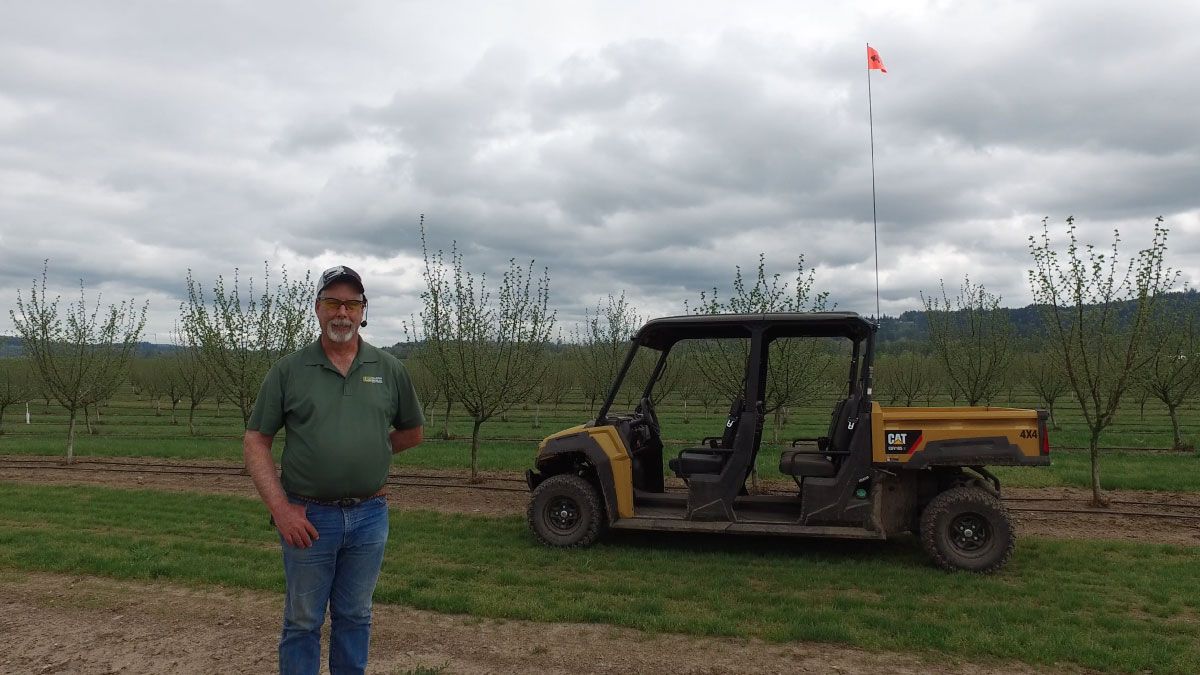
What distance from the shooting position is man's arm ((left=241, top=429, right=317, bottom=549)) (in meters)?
2.77

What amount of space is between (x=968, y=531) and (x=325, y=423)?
544 centimetres

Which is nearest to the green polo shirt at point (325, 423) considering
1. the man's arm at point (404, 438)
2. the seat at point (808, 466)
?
the man's arm at point (404, 438)

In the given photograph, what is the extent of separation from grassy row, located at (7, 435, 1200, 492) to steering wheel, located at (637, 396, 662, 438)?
501 centimetres

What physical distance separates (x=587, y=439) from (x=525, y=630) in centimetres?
236

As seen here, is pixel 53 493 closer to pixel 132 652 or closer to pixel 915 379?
pixel 132 652

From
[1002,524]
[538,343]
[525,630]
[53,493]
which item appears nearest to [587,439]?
[525,630]

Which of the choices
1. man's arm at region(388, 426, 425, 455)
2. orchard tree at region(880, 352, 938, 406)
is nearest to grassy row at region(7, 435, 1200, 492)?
man's arm at region(388, 426, 425, 455)

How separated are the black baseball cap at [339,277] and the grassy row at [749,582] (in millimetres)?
2875

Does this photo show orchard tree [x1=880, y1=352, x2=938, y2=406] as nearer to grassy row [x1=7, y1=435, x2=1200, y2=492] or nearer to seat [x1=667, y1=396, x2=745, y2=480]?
grassy row [x1=7, y1=435, x2=1200, y2=492]

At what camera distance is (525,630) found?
15.4ft

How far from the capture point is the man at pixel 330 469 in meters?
2.85

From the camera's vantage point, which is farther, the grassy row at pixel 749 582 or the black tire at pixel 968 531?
the black tire at pixel 968 531

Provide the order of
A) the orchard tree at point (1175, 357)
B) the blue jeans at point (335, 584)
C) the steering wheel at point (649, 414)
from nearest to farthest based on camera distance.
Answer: the blue jeans at point (335, 584), the steering wheel at point (649, 414), the orchard tree at point (1175, 357)

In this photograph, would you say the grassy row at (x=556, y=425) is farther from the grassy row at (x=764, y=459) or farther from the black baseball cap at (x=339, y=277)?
the black baseball cap at (x=339, y=277)
